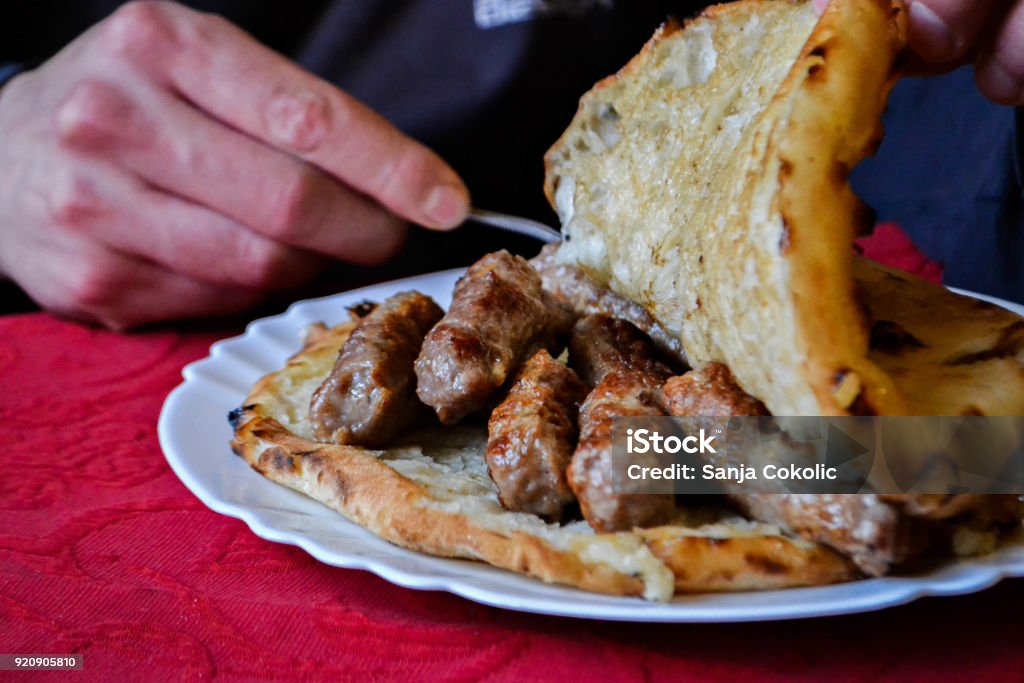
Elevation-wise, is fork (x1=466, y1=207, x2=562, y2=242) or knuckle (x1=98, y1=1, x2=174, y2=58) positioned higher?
knuckle (x1=98, y1=1, x2=174, y2=58)

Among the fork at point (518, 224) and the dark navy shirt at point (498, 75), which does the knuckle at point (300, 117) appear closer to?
the fork at point (518, 224)

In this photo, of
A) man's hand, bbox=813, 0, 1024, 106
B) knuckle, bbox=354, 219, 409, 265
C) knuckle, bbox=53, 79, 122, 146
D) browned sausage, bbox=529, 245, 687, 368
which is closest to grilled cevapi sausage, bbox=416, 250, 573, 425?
browned sausage, bbox=529, 245, 687, 368

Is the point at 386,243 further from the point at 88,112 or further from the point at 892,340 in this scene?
the point at 892,340

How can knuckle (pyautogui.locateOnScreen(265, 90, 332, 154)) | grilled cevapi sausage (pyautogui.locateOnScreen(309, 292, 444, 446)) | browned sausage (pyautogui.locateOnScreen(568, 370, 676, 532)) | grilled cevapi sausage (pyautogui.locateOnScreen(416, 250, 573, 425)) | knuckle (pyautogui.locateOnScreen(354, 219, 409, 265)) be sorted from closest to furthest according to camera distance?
browned sausage (pyautogui.locateOnScreen(568, 370, 676, 532)) → grilled cevapi sausage (pyautogui.locateOnScreen(416, 250, 573, 425)) → grilled cevapi sausage (pyautogui.locateOnScreen(309, 292, 444, 446)) → knuckle (pyautogui.locateOnScreen(265, 90, 332, 154)) → knuckle (pyautogui.locateOnScreen(354, 219, 409, 265))

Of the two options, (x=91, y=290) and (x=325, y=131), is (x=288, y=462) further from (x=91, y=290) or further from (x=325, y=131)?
(x=91, y=290)

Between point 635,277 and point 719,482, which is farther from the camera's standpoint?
point 635,277

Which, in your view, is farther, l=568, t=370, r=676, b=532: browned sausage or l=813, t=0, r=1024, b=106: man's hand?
l=813, t=0, r=1024, b=106: man's hand

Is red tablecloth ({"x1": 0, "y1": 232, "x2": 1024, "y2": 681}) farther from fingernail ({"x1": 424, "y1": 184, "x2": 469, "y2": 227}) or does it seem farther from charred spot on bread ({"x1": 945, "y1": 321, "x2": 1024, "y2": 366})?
fingernail ({"x1": 424, "y1": 184, "x2": 469, "y2": 227})

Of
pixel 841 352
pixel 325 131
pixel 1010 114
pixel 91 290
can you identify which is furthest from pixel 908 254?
pixel 91 290
